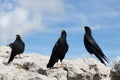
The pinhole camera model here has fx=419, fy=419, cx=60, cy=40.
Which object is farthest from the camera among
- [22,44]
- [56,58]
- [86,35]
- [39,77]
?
[22,44]

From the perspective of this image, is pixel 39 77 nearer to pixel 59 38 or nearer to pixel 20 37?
pixel 59 38

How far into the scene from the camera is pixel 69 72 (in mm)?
16844

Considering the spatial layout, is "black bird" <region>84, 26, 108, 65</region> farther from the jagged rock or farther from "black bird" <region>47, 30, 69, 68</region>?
the jagged rock

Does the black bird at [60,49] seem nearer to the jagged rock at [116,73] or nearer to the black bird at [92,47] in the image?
the black bird at [92,47]

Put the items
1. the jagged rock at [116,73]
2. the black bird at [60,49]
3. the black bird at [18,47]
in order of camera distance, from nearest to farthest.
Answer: the jagged rock at [116,73], the black bird at [60,49], the black bird at [18,47]

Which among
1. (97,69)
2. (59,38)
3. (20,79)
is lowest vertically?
(20,79)

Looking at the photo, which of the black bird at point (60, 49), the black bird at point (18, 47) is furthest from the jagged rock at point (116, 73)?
the black bird at point (18, 47)

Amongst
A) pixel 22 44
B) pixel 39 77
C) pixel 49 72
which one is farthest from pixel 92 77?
pixel 22 44

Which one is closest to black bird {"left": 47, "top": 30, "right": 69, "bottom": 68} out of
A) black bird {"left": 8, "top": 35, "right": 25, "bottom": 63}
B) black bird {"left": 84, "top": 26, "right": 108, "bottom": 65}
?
black bird {"left": 84, "top": 26, "right": 108, "bottom": 65}

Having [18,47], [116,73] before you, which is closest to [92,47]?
[18,47]

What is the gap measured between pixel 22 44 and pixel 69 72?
33.2ft

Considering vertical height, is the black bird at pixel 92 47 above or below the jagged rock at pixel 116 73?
above

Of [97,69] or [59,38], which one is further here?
[59,38]

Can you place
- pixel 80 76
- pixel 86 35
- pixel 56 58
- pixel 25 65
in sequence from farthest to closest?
pixel 86 35 → pixel 56 58 → pixel 25 65 → pixel 80 76
